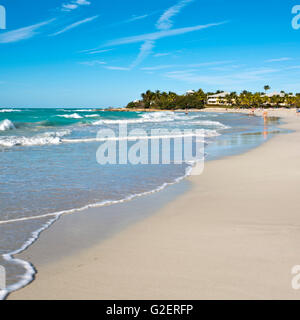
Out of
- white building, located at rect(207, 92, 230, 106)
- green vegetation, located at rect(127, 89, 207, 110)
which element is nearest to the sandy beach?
green vegetation, located at rect(127, 89, 207, 110)

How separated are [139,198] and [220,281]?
3.59 meters

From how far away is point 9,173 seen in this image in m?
9.08

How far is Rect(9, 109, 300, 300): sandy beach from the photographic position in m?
3.15

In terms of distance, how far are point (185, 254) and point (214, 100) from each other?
162 meters

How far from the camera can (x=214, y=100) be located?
525ft

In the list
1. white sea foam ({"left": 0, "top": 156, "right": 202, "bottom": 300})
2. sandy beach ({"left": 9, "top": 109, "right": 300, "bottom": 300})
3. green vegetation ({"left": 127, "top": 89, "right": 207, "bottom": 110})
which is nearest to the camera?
sandy beach ({"left": 9, "top": 109, "right": 300, "bottom": 300})

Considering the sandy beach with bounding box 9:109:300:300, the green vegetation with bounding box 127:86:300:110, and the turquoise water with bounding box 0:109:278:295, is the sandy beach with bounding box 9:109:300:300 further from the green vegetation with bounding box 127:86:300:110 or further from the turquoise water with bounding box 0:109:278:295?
the green vegetation with bounding box 127:86:300:110

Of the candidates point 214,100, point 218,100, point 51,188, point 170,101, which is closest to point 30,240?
point 51,188

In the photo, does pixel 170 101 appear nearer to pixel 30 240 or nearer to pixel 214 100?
pixel 214 100

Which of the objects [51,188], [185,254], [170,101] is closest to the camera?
[185,254]

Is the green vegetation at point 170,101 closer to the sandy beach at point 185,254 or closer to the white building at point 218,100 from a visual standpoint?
the white building at point 218,100

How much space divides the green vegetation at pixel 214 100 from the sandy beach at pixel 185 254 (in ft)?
390

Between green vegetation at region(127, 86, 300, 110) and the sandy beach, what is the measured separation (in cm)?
11881
